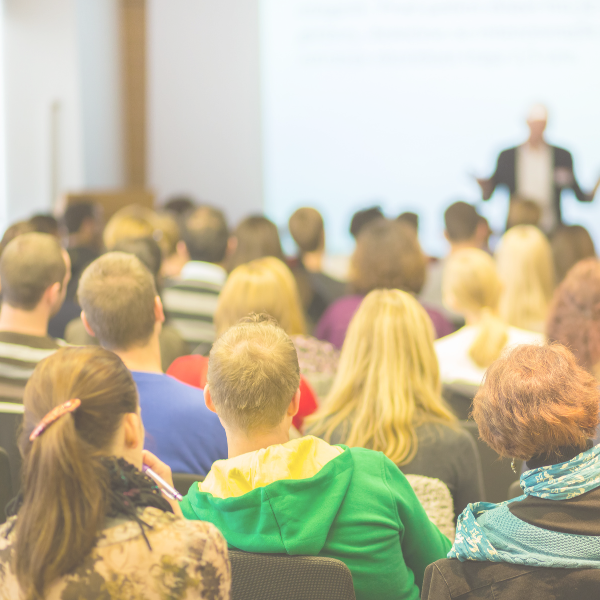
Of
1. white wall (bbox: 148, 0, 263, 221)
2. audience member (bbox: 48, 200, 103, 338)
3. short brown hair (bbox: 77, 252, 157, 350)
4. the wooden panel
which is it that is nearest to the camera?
short brown hair (bbox: 77, 252, 157, 350)

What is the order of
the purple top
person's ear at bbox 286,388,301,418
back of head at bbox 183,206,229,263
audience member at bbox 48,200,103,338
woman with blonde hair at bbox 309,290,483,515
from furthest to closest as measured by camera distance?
audience member at bbox 48,200,103,338 < back of head at bbox 183,206,229,263 < the purple top < woman with blonde hair at bbox 309,290,483,515 < person's ear at bbox 286,388,301,418

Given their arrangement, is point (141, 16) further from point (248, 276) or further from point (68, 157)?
point (248, 276)

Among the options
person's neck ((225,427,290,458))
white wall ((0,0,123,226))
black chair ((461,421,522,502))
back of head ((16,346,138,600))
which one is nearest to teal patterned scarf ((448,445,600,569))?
person's neck ((225,427,290,458))

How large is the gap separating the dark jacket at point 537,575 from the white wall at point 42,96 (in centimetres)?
618

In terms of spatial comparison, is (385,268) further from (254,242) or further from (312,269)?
(312,269)

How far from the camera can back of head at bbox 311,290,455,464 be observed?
183 centimetres

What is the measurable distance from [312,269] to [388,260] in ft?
3.35

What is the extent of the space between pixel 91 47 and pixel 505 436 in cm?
686

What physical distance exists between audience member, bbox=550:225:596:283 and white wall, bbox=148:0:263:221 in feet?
12.0

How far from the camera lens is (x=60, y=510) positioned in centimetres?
110

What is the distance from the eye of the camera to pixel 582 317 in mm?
2430

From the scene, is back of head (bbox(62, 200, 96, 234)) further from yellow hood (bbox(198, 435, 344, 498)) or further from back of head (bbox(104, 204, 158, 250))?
yellow hood (bbox(198, 435, 344, 498))

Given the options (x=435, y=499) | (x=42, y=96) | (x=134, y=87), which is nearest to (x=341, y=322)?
(x=435, y=499)

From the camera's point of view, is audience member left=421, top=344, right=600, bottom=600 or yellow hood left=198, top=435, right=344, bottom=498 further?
yellow hood left=198, top=435, right=344, bottom=498
